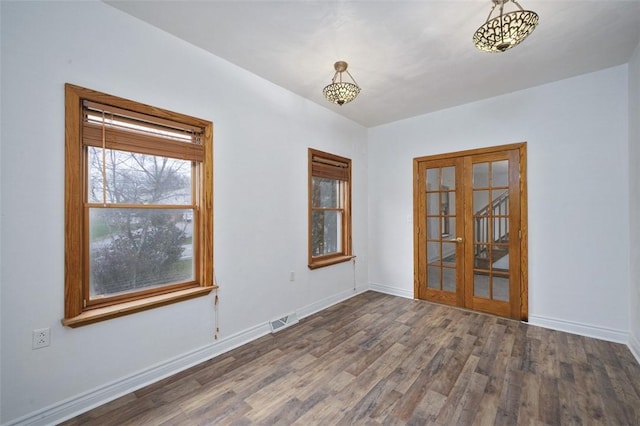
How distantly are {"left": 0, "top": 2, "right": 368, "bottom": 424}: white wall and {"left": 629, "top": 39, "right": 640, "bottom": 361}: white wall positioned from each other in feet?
11.2

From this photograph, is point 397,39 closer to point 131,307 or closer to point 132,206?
point 132,206

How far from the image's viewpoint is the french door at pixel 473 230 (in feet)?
11.2

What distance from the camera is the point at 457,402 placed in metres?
1.95

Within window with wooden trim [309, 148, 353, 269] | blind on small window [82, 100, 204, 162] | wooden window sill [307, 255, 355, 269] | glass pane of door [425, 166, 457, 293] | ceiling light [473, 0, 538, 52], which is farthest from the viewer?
glass pane of door [425, 166, 457, 293]

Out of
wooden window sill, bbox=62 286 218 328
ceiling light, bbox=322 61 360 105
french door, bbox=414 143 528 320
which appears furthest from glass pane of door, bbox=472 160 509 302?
wooden window sill, bbox=62 286 218 328

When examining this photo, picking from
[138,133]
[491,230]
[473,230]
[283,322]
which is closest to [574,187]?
[491,230]

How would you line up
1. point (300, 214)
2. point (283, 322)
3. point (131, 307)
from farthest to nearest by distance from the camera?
point (300, 214) < point (283, 322) < point (131, 307)

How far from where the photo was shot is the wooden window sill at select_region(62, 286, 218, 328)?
183 centimetres

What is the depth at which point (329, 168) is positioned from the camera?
405 cm

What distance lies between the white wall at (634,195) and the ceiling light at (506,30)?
1802 mm

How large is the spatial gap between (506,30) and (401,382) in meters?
2.67

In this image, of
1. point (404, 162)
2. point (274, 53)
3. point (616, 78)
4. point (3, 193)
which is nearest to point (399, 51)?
point (274, 53)

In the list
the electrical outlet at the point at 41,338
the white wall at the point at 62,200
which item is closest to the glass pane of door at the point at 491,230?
the white wall at the point at 62,200

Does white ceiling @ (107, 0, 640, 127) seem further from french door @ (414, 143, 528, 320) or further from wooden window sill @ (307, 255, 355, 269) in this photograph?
wooden window sill @ (307, 255, 355, 269)
